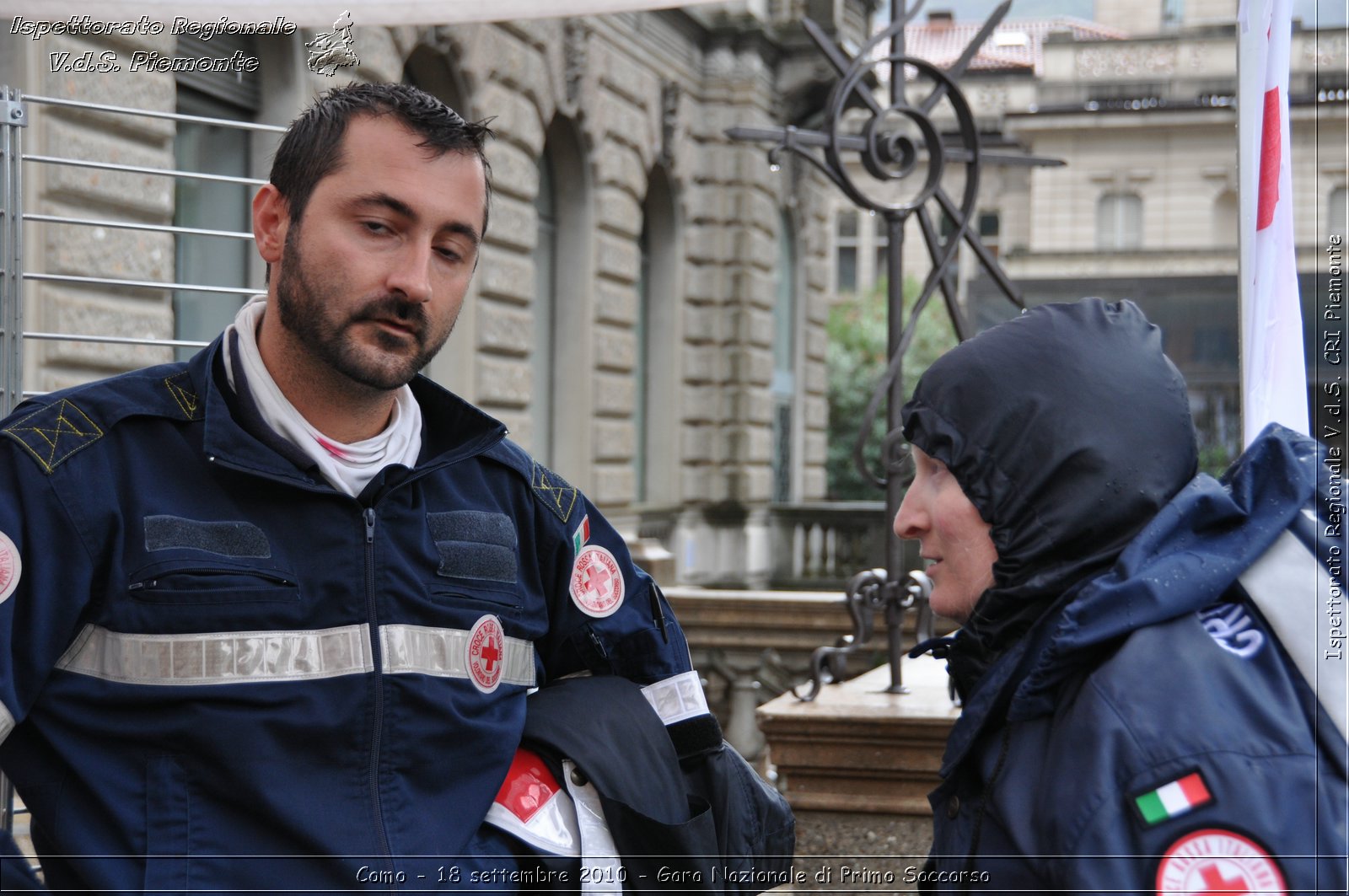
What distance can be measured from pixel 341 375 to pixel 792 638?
691cm

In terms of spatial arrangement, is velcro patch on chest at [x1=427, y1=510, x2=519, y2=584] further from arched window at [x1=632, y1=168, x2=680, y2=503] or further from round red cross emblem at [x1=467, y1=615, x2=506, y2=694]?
arched window at [x1=632, y1=168, x2=680, y2=503]

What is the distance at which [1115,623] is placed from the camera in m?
1.76

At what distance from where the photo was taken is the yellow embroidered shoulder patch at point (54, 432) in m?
2.16

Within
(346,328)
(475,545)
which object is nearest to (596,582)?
(475,545)

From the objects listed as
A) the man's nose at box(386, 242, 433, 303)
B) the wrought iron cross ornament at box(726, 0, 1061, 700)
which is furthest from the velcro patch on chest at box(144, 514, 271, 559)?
the wrought iron cross ornament at box(726, 0, 1061, 700)

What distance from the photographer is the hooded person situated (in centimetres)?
162

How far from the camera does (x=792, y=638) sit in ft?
29.8

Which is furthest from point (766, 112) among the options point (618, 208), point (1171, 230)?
point (1171, 230)

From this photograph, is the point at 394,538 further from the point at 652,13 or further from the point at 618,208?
the point at 652,13

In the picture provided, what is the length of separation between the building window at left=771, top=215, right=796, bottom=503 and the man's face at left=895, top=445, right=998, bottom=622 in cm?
1728

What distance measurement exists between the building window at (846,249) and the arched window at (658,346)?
38342mm

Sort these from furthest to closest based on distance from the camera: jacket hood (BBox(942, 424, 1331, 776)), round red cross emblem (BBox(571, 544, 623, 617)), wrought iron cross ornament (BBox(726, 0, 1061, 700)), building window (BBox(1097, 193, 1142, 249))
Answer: building window (BBox(1097, 193, 1142, 249)), wrought iron cross ornament (BBox(726, 0, 1061, 700)), round red cross emblem (BBox(571, 544, 623, 617)), jacket hood (BBox(942, 424, 1331, 776))

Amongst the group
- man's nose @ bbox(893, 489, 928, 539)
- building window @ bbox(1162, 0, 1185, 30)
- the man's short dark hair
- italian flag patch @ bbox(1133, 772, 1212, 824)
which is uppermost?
building window @ bbox(1162, 0, 1185, 30)

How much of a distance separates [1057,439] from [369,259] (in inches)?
46.1
